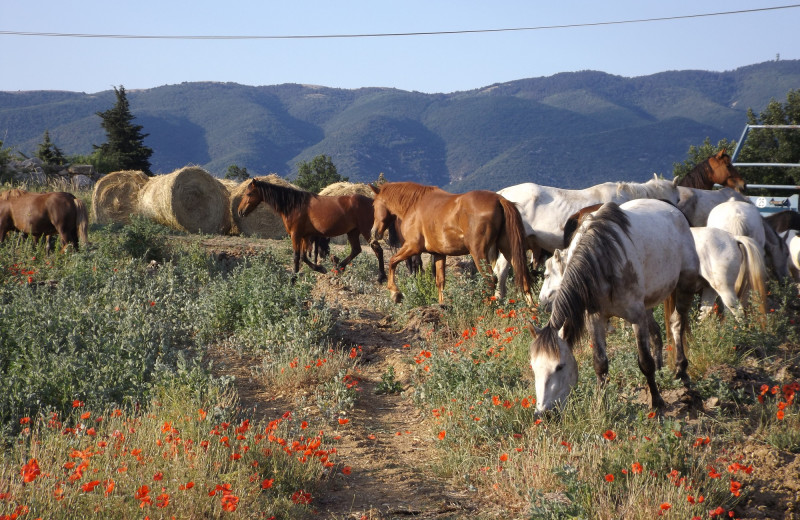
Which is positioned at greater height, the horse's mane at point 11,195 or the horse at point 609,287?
the horse's mane at point 11,195

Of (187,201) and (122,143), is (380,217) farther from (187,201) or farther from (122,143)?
(122,143)

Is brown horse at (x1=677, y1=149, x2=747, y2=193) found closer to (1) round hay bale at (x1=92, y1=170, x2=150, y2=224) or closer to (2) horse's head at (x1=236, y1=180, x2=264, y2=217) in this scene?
(2) horse's head at (x1=236, y1=180, x2=264, y2=217)

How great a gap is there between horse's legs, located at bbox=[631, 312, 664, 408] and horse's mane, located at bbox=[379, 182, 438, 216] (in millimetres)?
5143

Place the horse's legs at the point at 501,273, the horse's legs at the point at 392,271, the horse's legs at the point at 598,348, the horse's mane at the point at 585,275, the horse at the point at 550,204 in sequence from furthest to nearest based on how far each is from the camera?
the horse's legs at the point at 392,271 → the horse at the point at 550,204 → the horse's legs at the point at 501,273 → the horse's legs at the point at 598,348 → the horse's mane at the point at 585,275

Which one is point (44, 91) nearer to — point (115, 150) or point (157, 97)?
point (157, 97)

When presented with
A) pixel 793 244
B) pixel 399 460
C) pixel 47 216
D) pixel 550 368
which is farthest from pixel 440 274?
pixel 47 216

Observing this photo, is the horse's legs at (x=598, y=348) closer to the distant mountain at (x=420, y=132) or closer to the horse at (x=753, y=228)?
the horse at (x=753, y=228)

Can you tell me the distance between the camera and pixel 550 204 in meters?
9.85

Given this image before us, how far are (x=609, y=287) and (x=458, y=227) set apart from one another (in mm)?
3929

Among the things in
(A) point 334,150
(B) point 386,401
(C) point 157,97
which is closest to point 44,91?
(C) point 157,97

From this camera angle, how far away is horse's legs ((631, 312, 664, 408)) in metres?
5.32

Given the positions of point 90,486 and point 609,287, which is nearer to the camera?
point 90,486

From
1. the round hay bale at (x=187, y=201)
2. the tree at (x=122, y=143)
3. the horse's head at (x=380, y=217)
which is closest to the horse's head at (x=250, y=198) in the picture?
the horse's head at (x=380, y=217)

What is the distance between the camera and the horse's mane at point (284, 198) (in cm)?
1313
